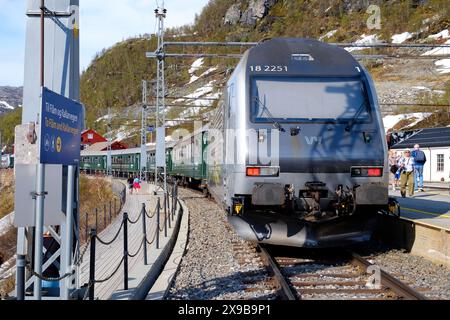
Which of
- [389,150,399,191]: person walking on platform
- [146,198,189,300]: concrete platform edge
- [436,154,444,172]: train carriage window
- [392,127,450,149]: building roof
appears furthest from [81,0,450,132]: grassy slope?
[146,198,189,300]: concrete platform edge

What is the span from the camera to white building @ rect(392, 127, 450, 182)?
101 ft

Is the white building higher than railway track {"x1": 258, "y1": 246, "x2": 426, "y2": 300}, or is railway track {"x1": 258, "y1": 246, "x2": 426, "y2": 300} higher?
the white building

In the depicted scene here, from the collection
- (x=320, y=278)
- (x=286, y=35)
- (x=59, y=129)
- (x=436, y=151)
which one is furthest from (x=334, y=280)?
(x=286, y=35)

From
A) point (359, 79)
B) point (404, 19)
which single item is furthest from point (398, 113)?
point (359, 79)

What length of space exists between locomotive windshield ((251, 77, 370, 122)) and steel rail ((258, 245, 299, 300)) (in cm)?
214

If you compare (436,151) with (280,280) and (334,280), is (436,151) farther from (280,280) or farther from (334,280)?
(280,280)

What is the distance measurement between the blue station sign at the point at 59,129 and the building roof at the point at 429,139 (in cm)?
2861

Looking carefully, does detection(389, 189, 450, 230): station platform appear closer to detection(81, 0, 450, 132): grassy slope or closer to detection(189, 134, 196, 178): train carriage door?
detection(189, 134, 196, 178): train carriage door

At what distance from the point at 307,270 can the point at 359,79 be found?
310cm

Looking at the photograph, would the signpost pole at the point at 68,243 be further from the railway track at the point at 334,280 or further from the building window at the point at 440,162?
the building window at the point at 440,162

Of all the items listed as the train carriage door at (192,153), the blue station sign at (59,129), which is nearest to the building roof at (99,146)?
the train carriage door at (192,153)

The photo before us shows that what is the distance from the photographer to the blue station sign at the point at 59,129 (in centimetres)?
430

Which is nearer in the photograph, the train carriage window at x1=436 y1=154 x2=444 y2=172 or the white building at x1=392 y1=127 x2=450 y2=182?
the white building at x1=392 y1=127 x2=450 y2=182
